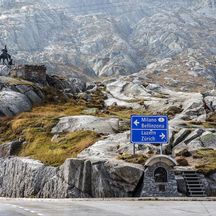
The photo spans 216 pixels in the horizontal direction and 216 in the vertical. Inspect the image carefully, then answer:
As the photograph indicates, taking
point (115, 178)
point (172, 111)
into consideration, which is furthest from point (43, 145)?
point (172, 111)

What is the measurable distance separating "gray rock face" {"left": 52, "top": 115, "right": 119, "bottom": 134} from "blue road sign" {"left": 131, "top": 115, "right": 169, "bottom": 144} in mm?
14360

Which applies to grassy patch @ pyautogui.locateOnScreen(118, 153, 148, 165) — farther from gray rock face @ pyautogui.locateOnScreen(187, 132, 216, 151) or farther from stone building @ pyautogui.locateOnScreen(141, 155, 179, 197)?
gray rock face @ pyautogui.locateOnScreen(187, 132, 216, 151)

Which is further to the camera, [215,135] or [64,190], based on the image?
[215,135]

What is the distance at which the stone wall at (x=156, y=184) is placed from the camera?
132 feet

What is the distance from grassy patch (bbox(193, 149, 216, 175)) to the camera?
41719 mm

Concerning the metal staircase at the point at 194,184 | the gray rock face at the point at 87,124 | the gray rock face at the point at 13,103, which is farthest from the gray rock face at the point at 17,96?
the metal staircase at the point at 194,184

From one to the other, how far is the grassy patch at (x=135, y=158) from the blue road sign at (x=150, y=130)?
1475 mm

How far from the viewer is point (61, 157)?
1933 inches

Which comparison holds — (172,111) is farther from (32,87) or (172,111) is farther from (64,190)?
(64,190)

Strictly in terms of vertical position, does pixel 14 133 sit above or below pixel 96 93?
below

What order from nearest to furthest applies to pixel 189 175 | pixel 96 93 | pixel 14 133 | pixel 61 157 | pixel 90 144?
pixel 189 175
pixel 61 157
pixel 90 144
pixel 14 133
pixel 96 93

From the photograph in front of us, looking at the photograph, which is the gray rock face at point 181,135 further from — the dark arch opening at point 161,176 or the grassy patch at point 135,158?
the dark arch opening at point 161,176

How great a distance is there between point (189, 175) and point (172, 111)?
44938 millimetres

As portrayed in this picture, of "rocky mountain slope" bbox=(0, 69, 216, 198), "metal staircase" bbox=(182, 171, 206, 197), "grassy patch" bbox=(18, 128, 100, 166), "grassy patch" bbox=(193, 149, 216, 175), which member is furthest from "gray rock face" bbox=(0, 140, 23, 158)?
"metal staircase" bbox=(182, 171, 206, 197)
